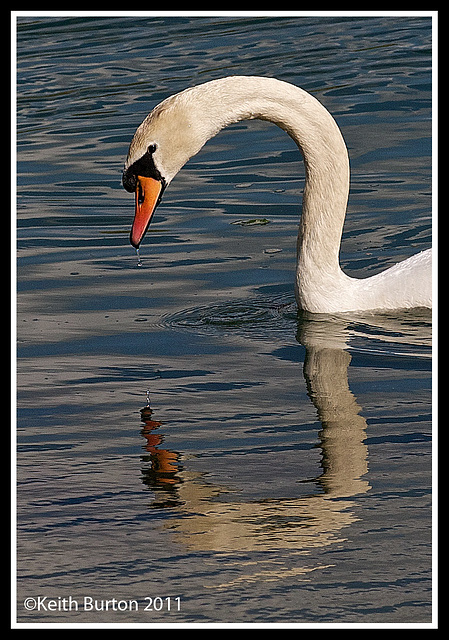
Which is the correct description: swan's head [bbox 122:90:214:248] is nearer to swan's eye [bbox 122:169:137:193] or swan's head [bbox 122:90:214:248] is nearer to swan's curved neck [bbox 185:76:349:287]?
swan's eye [bbox 122:169:137:193]

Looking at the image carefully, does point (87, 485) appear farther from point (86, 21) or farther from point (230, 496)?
point (86, 21)

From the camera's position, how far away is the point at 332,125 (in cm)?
841

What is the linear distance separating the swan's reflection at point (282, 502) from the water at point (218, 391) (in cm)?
1

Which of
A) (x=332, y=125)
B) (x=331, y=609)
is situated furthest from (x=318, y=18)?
(x=331, y=609)

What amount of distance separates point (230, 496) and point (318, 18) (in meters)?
13.8

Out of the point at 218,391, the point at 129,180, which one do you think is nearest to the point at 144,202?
the point at 129,180

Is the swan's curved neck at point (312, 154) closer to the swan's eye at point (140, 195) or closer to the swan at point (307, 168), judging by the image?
the swan at point (307, 168)

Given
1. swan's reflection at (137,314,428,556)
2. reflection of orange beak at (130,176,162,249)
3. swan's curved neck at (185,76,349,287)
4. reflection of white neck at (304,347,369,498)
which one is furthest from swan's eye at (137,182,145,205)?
swan's reflection at (137,314,428,556)

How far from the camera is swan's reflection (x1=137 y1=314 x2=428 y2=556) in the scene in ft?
17.5

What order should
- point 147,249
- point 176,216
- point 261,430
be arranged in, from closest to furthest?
point 261,430, point 147,249, point 176,216

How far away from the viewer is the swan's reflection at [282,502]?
5328 millimetres

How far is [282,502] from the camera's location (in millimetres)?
5648

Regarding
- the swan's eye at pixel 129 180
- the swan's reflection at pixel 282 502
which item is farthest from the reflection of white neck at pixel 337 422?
the swan's eye at pixel 129 180

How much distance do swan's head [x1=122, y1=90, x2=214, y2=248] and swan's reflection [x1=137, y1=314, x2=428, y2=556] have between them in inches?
64.6
